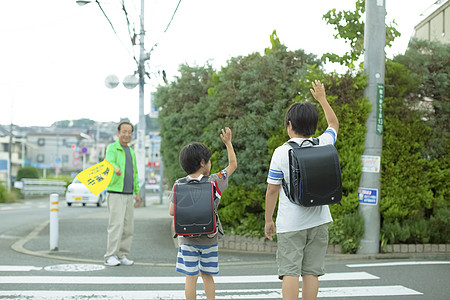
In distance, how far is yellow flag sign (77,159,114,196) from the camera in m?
6.85

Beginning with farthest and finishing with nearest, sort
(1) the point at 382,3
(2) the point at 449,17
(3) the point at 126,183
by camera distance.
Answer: (2) the point at 449,17
(1) the point at 382,3
(3) the point at 126,183

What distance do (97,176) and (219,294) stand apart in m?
2.44

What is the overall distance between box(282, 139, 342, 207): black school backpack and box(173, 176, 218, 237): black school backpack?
68 centimetres

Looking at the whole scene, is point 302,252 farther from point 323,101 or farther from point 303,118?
point 323,101

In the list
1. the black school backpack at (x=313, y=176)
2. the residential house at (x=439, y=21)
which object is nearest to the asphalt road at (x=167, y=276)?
the black school backpack at (x=313, y=176)

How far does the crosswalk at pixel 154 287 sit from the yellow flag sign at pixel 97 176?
1152mm

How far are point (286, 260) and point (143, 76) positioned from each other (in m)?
19.8

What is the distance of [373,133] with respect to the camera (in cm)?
801

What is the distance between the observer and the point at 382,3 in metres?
8.04

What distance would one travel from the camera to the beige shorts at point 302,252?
3684 mm

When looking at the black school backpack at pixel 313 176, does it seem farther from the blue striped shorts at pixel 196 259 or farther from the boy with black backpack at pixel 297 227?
the blue striped shorts at pixel 196 259

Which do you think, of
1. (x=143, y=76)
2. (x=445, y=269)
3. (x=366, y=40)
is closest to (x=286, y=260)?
(x=445, y=269)

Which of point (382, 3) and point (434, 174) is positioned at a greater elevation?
point (382, 3)

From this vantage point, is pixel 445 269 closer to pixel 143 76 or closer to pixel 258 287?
pixel 258 287
